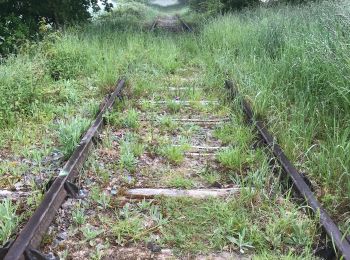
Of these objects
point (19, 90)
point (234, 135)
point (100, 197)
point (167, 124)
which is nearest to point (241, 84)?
point (167, 124)

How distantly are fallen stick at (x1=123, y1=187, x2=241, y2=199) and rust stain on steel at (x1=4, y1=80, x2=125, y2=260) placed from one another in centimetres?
57

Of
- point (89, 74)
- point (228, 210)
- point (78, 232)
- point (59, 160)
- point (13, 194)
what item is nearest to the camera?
point (78, 232)

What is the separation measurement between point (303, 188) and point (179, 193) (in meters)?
1.08

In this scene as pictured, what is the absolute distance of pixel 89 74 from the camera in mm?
7852

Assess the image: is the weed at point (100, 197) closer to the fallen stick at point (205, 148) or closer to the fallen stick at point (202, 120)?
the fallen stick at point (205, 148)

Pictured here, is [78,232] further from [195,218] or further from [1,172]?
[1,172]

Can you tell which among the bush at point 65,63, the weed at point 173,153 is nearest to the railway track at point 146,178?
the weed at point 173,153

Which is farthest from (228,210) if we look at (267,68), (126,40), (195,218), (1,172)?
(126,40)

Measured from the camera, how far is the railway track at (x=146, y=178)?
114 inches

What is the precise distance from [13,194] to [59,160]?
2.44ft

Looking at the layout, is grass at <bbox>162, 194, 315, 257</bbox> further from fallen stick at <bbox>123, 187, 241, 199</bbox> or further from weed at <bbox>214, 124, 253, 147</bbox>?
weed at <bbox>214, 124, 253, 147</bbox>

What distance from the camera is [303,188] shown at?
3.34 m

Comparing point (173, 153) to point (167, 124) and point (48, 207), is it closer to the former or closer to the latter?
point (167, 124)

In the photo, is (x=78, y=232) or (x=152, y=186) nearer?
(x=78, y=232)
